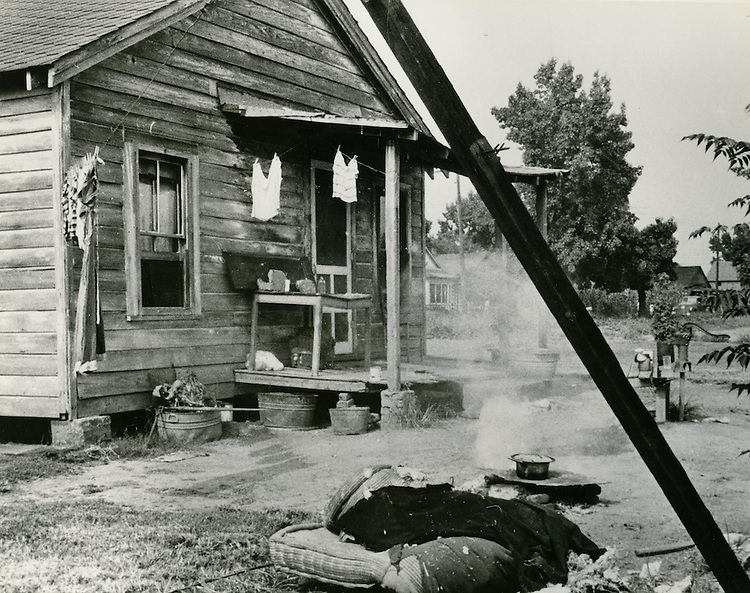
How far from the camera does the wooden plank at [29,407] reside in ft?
25.8

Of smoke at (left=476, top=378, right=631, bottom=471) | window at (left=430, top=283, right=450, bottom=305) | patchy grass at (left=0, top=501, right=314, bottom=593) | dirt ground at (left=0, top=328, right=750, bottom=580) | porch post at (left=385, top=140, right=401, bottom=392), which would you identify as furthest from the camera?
window at (left=430, top=283, right=450, bottom=305)

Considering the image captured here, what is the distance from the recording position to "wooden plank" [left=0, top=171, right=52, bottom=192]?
7828 mm

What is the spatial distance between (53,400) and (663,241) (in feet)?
95.8

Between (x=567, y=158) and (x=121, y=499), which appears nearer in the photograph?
(x=121, y=499)

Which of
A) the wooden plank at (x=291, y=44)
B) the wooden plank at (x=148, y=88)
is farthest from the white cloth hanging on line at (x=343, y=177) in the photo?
the wooden plank at (x=291, y=44)

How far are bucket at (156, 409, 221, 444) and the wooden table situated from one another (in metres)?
1.59

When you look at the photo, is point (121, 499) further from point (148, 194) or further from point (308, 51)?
point (308, 51)

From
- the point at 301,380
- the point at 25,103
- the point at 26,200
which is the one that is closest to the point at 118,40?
the point at 25,103

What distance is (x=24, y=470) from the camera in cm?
677

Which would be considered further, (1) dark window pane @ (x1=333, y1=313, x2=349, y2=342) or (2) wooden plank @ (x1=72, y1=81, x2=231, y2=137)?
(1) dark window pane @ (x1=333, y1=313, x2=349, y2=342)

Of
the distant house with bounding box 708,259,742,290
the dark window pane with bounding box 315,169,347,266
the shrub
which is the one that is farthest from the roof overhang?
the shrub

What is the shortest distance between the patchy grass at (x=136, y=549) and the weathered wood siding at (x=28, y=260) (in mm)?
2647

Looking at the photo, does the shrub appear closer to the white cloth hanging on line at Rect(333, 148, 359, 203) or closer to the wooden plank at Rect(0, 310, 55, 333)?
the white cloth hanging on line at Rect(333, 148, 359, 203)

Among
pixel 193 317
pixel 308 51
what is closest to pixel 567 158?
pixel 308 51
